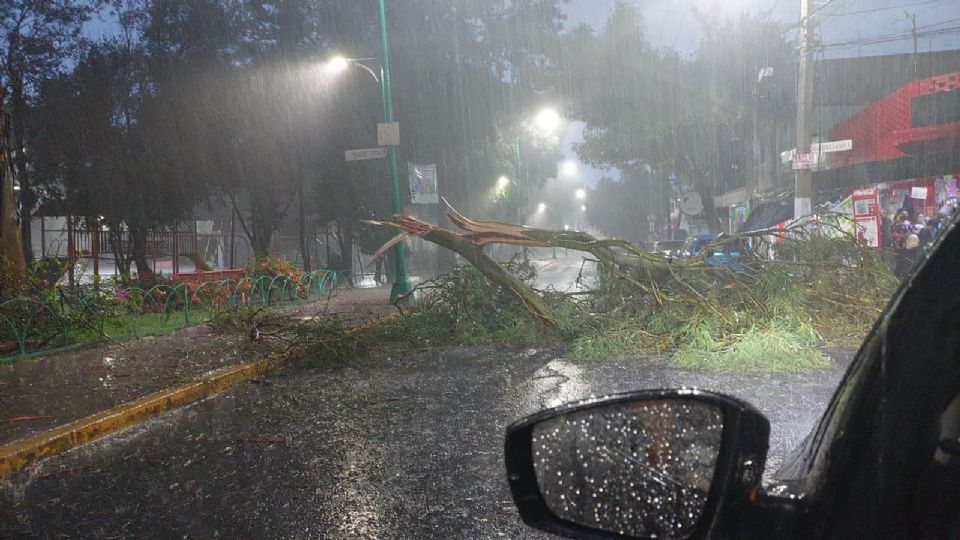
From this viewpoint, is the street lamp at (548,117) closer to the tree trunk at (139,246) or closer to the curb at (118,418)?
the tree trunk at (139,246)

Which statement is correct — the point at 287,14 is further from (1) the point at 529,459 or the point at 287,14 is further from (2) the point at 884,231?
(1) the point at 529,459

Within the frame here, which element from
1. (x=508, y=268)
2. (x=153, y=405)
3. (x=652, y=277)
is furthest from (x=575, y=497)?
(x=508, y=268)

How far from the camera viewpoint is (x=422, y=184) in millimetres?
22844

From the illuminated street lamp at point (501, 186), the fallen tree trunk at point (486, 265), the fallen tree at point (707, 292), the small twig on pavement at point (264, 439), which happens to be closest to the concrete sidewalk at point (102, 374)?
the small twig on pavement at point (264, 439)

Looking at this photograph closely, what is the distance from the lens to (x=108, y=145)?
15.6 m

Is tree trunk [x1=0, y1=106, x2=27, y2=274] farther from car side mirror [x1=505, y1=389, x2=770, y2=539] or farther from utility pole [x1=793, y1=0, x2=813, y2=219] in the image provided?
utility pole [x1=793, y1=0, x2=813, y2=219]

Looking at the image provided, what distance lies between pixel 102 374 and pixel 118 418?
2120 mm

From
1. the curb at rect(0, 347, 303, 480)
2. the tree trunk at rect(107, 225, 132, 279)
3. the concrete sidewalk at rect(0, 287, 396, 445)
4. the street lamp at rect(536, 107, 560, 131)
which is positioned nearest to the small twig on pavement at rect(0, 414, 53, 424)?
the concrete sidewalk at rect(0, 287, 396, 445)

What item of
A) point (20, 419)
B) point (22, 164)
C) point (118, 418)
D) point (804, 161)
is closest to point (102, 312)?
point (20, 419)

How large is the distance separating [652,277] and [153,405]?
245 inches

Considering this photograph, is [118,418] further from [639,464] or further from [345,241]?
[345,241]

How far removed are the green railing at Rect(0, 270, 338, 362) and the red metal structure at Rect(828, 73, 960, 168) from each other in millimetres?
16751

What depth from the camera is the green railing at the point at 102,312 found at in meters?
8.77

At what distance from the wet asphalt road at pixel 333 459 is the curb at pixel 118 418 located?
0.12 meters
